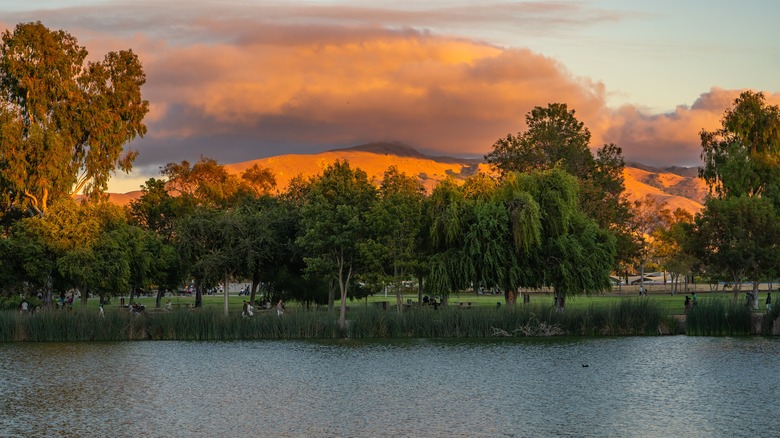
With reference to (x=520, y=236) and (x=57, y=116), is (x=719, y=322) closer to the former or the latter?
(x=520, y=236)

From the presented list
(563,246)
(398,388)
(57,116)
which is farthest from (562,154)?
(398,388)

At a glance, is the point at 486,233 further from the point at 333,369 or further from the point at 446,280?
the point at 333,369

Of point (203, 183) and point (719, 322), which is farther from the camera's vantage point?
point (203, 183)

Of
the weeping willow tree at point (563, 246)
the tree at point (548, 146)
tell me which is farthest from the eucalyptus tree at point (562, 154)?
the weeping willow tree at point (563, 246)

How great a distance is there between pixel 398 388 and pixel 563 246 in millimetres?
27369

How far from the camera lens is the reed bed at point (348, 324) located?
51062 millimetres

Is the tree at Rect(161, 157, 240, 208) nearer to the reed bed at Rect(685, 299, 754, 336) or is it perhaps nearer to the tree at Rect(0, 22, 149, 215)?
the tree at Rect(0, 22, 149, 215)

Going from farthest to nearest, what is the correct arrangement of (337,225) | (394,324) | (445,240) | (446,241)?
(337,225) → (445,240) → (446,241) → (394,324)

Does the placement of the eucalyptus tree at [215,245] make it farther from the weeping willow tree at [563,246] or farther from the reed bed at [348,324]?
the weeping willow tree at [563,246]

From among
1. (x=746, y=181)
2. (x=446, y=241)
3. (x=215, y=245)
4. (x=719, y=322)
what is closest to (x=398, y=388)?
(x=719, y=322)

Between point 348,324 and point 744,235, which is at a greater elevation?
point 744,235

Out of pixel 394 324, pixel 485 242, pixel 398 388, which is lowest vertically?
pixel 398 388

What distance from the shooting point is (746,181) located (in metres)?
77.8

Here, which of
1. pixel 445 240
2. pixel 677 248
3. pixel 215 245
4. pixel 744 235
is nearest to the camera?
pixel 445 240
